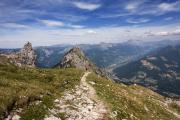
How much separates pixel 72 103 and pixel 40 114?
290 inches

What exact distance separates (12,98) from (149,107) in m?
33.1

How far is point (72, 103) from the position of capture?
1391 inches

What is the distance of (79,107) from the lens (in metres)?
34.1

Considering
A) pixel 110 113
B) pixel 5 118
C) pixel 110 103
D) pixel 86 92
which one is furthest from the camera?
pixel 86 92

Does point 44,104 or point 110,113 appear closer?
point 44,104

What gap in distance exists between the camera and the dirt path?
30.8 metres

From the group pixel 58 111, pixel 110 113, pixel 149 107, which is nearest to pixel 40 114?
pixel 58 111

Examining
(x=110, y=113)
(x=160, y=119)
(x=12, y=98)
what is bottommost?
(x=160, y=119)

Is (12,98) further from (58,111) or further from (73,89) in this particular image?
(73,89)

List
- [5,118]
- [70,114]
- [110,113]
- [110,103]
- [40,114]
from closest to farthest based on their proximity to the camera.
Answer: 1. [5,118]
2. [40,114]
3. [70,114]
4. [110,113]
5. [110,103]

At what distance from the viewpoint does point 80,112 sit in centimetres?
3228

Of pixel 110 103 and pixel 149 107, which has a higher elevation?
pixel 110 103

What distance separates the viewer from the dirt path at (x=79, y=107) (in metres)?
30.8

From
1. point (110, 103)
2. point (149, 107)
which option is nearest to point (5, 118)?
point (110, 103)
